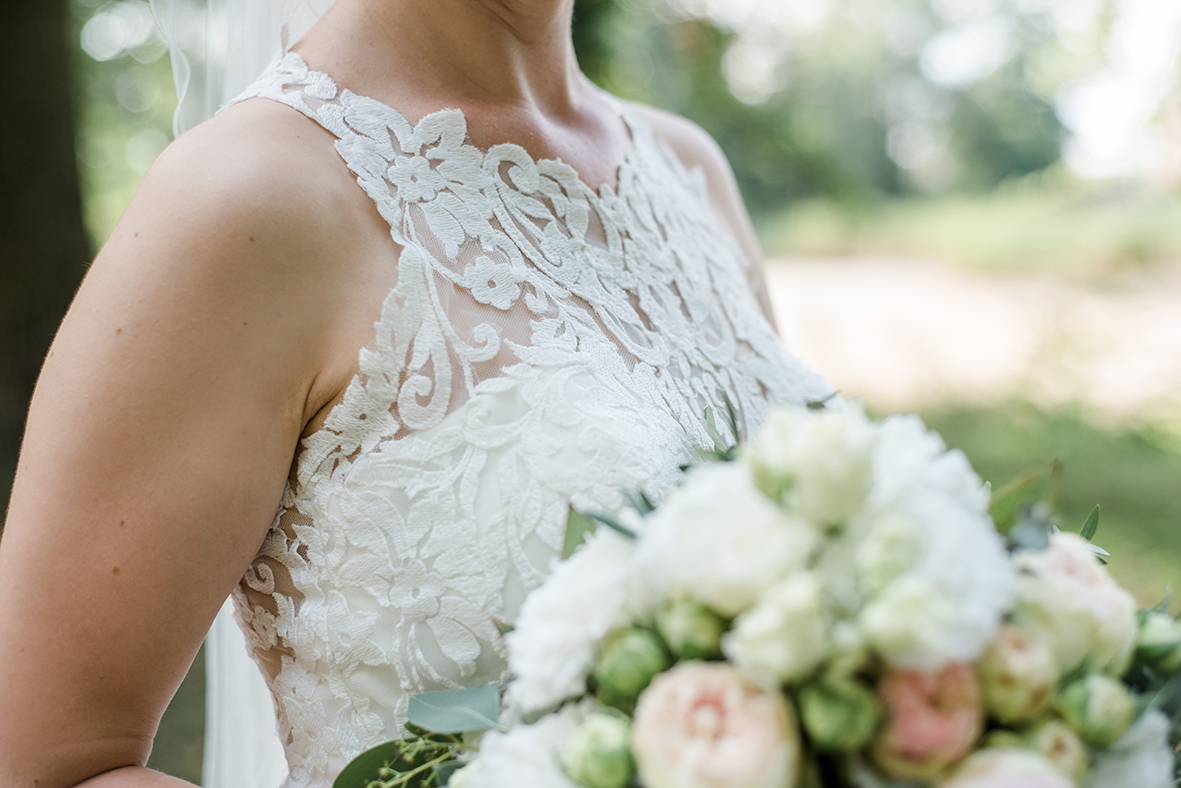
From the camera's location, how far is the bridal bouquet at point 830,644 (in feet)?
2.13

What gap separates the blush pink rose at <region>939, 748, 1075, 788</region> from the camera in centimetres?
64

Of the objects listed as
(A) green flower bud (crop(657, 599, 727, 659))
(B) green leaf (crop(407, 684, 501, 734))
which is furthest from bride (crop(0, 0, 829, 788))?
(A) green flower bud (crop(657, 599, 727, 659))

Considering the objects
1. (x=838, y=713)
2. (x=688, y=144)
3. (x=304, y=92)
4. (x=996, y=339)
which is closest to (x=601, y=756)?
(x=838, y=713)

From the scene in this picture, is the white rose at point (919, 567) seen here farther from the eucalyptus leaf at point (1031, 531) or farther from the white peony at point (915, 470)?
the eucalyptus leaf at point (1031, 531)

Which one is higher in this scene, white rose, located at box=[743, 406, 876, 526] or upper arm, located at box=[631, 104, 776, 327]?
white rose, located at box=[743, 406, 876, 526]

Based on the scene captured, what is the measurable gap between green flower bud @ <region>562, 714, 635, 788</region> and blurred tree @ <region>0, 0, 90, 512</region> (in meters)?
5.66

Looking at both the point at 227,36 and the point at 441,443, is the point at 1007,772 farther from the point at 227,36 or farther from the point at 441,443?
the point at 227,36

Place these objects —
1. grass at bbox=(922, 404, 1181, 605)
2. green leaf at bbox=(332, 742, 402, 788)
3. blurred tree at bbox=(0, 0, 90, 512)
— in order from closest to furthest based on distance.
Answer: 1. green leaf at bbox=(332, 742, 402, 788)
2. blurred tree at bbox=(0, 0, 90, 512)
3. grass at bbox=(922, 404, 1181, 605)

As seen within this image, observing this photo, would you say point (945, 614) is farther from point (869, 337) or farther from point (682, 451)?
point (869, 337)

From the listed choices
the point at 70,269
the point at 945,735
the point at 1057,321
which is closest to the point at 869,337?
the point at 1057,321

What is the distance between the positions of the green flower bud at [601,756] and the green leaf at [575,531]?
9.9 inches

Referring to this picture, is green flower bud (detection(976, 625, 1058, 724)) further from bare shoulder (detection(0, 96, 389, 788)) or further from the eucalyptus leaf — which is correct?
bare shoulder (detection(0, 96, 389, 788))

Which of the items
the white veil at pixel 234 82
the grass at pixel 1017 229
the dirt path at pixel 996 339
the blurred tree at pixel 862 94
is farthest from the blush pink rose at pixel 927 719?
the grass at pixel 1017 229

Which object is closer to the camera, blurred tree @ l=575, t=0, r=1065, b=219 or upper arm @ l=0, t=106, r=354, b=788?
upper arm @ l=0, t=106, r=354, b=788
